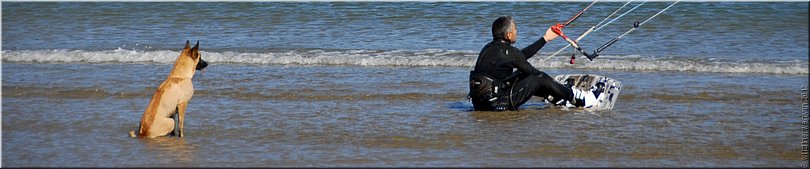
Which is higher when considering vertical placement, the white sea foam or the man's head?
the man's head

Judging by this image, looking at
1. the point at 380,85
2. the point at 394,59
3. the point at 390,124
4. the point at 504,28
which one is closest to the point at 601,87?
the point at 504,28

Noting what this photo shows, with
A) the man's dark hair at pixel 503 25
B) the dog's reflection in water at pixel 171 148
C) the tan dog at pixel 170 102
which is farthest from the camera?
the man's dark hair at pixel 503 25

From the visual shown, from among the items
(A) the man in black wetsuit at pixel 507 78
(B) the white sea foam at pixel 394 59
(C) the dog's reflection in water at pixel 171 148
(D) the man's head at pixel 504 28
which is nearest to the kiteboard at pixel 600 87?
(A) the man in black wetsuit at pixel 507 78

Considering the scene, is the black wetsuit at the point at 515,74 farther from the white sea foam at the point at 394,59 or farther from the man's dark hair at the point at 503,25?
the white sea foam at the point at 394,59

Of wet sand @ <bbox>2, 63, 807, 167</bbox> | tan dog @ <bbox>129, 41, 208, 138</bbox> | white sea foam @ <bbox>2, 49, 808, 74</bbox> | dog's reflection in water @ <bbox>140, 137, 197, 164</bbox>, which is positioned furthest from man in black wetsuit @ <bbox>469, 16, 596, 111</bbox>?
white sea foam @ <bbox>2, 49, 808, 74</bbox>

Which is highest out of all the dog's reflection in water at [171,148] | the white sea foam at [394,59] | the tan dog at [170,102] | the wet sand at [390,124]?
the tan dog at [170,102]

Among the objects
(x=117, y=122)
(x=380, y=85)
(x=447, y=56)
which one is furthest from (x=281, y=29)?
(x=117, y=122)

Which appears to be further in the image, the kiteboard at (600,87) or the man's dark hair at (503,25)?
the kiteboard at (600,87)

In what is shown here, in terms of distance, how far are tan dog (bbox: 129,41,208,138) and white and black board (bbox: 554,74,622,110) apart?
3333mm

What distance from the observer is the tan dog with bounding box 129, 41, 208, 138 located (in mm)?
7387

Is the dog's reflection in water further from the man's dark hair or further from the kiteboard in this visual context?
the kiteboard

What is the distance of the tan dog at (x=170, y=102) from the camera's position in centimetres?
739

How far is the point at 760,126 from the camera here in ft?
26.4

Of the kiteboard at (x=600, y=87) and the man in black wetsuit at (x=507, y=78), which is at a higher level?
the man in black wetsuit at (x=507, y=78)
